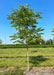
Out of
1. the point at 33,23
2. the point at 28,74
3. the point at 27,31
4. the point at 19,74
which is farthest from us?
the point at 33,23

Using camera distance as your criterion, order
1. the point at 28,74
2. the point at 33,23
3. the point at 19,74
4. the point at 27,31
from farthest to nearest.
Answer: the point at 33,23, the point at 27,31, the point at 28,74, the point at 19,74

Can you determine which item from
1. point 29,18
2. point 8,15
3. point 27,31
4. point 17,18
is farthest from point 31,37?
point 8,15

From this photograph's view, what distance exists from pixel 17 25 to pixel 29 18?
3.09 ft

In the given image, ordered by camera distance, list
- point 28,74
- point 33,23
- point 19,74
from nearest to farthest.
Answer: point 19,74 → point 28,74 → point 33,23

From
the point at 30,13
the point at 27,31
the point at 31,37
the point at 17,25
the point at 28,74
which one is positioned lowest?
the point at 28,74

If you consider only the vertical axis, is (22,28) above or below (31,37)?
above

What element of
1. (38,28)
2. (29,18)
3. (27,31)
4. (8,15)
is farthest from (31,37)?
(8,15)

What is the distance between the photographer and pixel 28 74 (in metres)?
4.31

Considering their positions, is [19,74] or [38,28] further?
[38,28]

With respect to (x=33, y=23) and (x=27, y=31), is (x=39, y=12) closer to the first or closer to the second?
(x=33, y=23)

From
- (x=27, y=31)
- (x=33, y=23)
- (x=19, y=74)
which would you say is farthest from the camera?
(x=33, y=23)

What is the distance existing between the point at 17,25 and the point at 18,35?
716mm

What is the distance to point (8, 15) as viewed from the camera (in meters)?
5.21

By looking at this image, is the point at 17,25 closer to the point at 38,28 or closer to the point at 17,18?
the point at 17,18
